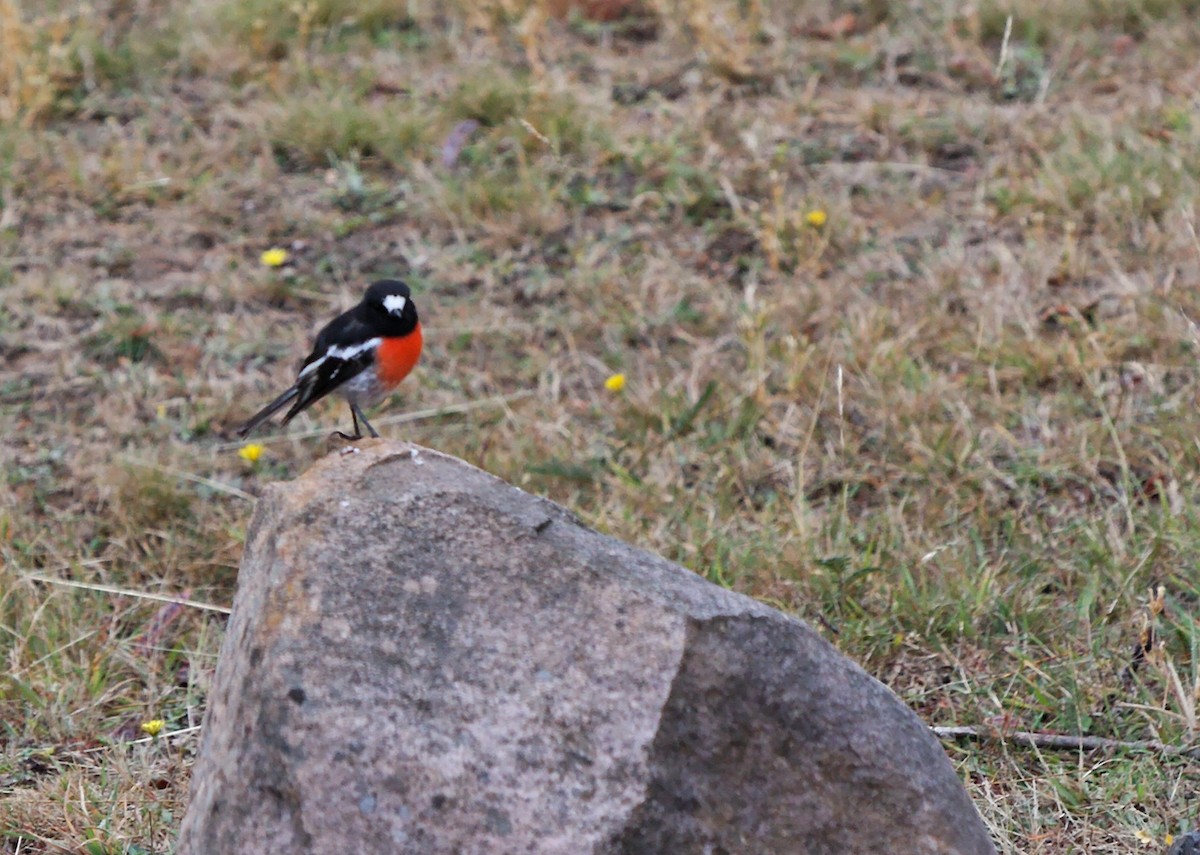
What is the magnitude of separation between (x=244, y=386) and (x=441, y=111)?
1890mm

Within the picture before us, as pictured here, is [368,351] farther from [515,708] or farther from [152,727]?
[515,708]

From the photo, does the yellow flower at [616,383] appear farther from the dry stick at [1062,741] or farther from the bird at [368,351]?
the dry stick at [1062,741]

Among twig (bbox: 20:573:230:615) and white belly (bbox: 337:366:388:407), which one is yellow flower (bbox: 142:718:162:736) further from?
white belly (bbox: 337:366:388:407)

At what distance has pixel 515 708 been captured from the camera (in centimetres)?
244

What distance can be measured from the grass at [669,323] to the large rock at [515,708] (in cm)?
78

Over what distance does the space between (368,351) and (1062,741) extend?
1.97 metres

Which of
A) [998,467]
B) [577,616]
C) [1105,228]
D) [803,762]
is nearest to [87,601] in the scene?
[577,616]

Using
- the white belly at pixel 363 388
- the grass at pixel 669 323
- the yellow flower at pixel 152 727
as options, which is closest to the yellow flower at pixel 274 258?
the grass at pixel 669 323

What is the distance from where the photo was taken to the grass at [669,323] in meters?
3.70

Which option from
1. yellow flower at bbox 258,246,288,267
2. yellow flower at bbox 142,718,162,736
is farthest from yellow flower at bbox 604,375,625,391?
yellow flower at bbox 142,718,162,736

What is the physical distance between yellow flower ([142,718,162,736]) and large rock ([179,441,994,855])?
1040mm

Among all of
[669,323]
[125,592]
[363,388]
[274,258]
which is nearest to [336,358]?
[363,388]

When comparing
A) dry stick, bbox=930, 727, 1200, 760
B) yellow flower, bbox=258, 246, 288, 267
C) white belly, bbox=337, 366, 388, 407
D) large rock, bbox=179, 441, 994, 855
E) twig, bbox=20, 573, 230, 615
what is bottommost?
dry stick, bbox=930, 727, 1200, 760

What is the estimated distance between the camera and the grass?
12.1ft
